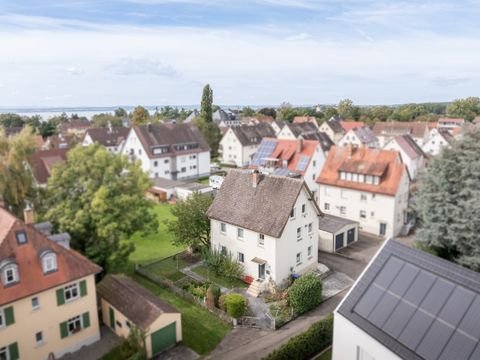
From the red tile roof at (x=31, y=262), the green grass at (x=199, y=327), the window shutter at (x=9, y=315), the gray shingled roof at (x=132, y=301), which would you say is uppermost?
the red tile roof at (x=31, y=262)

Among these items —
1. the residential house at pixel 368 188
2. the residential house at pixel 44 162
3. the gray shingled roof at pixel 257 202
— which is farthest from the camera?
the residential house at pixel 44 162

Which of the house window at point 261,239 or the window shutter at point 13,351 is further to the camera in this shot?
the house window at point 261,239

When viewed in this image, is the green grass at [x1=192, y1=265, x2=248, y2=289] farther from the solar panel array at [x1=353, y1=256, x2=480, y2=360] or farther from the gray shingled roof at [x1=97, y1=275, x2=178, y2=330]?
the solar panel array at [x1=353, y1=256, x2=480, y2=360]

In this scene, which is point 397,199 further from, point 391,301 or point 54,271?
point 54,271

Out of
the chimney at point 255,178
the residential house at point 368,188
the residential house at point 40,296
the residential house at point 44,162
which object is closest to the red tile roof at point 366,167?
the residential house at point 368,188

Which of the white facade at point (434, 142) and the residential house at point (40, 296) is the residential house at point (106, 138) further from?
the white facade at point (434, 142)

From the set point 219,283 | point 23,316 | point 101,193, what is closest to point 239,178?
point 219,283
